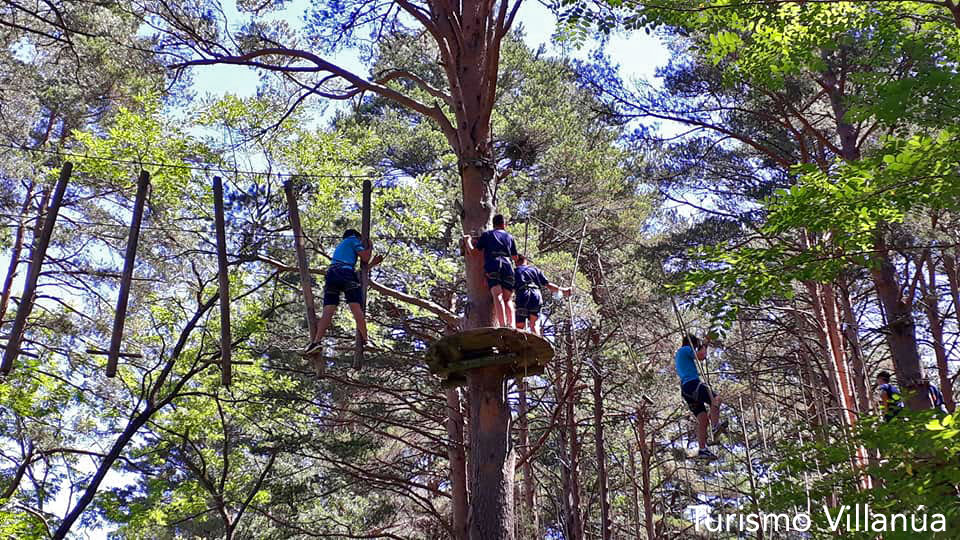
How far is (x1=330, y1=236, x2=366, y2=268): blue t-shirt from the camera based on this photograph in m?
6.23

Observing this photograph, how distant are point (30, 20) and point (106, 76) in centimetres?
285

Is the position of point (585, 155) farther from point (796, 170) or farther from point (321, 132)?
point (796, 170)

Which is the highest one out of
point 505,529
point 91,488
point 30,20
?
point 30,20

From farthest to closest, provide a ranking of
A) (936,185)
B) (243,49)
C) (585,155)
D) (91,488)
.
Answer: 1. (585,155)
2. (91,488)
3. (243,49)
4. (936,185)

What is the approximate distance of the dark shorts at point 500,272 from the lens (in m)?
5.86

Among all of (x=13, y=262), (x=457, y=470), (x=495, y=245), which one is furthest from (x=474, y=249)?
(x=13, y=262)

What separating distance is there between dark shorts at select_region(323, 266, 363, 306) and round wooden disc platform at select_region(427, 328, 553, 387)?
0.96 meters

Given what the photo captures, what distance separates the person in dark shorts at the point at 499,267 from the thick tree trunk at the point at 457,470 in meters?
3.72

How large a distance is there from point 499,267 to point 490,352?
693 millimetres

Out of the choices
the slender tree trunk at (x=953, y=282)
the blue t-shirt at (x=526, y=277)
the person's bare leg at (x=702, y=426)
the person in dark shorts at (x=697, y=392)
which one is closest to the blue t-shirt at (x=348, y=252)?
the blue t-shirt at (x=526, y=277)

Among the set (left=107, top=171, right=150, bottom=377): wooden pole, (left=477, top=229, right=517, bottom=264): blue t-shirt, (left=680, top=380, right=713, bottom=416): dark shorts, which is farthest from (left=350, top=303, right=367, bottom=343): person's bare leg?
(left=680, top=380, right=713, bottom=416): dark shorts

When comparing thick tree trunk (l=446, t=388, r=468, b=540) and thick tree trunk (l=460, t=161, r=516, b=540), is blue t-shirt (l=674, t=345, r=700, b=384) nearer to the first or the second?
thick tree trunk (l=460, t=161, r=516, b=540)

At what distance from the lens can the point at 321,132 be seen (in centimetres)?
1002

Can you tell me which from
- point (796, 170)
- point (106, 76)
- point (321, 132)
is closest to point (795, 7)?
point (796, 170)
